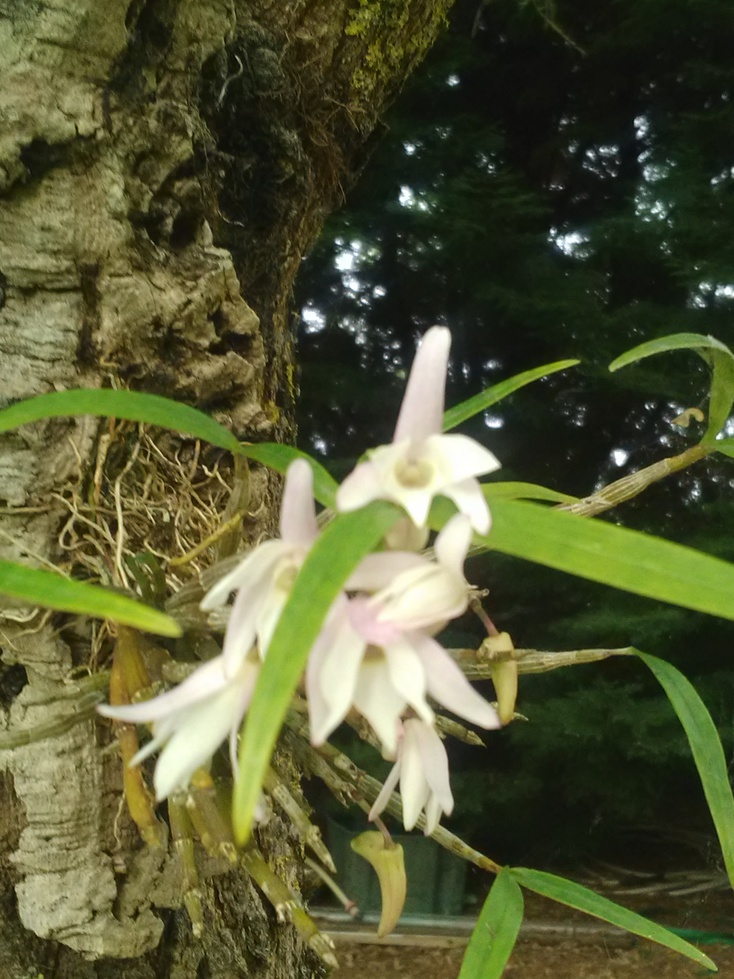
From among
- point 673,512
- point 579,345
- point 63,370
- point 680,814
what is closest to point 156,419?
point 63,370

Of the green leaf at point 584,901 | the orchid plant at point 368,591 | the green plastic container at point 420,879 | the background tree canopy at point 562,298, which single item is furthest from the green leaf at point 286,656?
the green plastic container at point 420,879

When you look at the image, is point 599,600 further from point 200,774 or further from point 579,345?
point 200,774

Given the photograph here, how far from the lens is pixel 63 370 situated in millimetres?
555

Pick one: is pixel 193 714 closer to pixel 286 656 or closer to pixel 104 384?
pixel 286 656

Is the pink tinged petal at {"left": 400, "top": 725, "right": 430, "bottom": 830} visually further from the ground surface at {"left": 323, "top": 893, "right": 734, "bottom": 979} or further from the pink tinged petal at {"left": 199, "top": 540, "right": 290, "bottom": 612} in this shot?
the ground surface at {"left": 323, "top": 893, "right": 734, "bottom": 979}

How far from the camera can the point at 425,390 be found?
284 mm

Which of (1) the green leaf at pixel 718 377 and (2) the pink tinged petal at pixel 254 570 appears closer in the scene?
(2) the pink tinged petal at pixel 254 570

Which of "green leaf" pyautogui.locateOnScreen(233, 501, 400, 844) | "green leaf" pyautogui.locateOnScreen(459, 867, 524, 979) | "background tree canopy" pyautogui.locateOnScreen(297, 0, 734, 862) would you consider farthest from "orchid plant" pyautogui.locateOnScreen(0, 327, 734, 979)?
"background tree canopy" pyautogui.locateOnScreen(297, 0, 734, 862)

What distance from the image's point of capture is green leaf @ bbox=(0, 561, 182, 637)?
0.24 m

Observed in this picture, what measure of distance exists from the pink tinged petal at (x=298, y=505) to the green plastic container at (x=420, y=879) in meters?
1.63

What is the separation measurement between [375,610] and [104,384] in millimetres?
385

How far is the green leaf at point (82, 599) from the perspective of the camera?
0.79 feet

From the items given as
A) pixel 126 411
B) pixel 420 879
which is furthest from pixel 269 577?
pixel 420 879

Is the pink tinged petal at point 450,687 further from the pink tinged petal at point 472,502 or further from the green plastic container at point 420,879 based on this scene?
the green plastic container at point 420,879
